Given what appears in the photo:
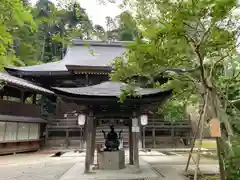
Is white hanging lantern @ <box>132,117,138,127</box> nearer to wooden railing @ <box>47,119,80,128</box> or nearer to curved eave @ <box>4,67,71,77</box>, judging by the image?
wooden railing @ <box>47,119,80,128</box>

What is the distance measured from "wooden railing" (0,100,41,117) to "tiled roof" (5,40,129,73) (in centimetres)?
236

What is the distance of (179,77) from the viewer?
6.06m

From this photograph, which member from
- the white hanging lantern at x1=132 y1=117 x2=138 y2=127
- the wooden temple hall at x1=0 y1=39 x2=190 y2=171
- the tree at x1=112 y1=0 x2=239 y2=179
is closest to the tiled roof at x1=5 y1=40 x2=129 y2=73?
the wooden temple hall at x1=0 y1=39 x2=190 y2=171

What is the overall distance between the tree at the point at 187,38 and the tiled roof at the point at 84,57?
411 inches

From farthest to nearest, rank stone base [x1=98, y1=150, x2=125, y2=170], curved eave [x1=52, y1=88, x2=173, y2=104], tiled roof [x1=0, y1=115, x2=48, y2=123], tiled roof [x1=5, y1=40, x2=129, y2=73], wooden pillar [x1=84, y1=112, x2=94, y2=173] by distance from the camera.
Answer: tiled roof [x1=5, y1=40, x2=129, y2=73], tiled roof [x1=0, y1=115, x2=48, y2=123], stone base [x1=98, y1=150, x2=125, y2=170], wooden pillar [x1=84, y1=112, x2=94, y2=173], curved eave [x1=52, y1=88, x2=173, y2=104]

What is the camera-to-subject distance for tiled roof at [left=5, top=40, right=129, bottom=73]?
15278 millimetres

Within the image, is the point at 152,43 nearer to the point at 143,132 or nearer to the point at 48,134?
the point at 143,132

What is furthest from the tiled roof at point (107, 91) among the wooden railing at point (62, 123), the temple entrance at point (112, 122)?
the wooden railing at point (62, 123)

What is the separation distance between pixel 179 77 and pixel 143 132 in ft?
27.8

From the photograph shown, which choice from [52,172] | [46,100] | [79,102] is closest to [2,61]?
[79,102]

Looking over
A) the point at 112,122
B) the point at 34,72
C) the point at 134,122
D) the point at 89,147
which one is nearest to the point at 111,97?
the point at 134,122

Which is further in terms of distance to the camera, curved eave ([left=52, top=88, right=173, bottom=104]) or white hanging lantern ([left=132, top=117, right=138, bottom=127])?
white hanging lantern ([left=132, top=117, right=138, bottom=127])

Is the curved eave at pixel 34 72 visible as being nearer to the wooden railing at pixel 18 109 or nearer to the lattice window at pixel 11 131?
the wooden railing at pixel 18 109

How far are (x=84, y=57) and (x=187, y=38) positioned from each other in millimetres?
14685
